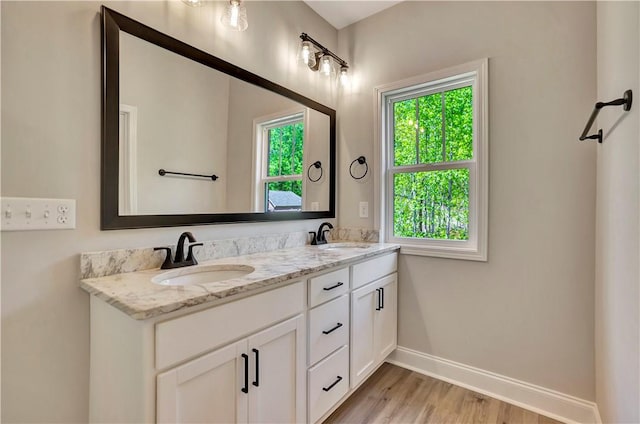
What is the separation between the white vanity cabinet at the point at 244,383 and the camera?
3.10ft

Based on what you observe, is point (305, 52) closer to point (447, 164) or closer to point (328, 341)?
point (447, 164)

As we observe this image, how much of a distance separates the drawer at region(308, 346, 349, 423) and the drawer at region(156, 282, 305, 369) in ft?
1.28

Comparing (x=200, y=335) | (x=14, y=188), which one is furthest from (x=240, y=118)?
(x=200, y=335)

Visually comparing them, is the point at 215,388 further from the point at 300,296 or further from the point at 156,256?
the point at 156,256

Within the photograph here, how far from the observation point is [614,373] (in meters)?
1.19

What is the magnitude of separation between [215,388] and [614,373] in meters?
1.52

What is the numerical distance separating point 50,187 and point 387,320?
1952 millimetres

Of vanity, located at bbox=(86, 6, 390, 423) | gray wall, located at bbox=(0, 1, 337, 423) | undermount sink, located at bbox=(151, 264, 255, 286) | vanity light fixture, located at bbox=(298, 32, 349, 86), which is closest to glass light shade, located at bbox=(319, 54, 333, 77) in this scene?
vanity light fixture, located at bbox=(298, 32, 349, 86)

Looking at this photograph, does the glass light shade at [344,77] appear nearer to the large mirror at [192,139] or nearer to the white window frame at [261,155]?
the large mirror at [192,139]

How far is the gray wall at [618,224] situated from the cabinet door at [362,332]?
1.10 meters

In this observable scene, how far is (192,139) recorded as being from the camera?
5.10 ft

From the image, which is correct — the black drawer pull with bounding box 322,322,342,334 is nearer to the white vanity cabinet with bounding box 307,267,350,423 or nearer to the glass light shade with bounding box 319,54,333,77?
the white vanity cabinet with bounding box 307,267,350,423

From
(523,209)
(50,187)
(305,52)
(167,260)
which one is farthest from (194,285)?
(523,209)

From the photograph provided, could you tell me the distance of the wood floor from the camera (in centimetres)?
169
